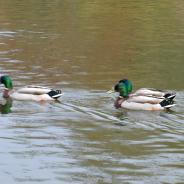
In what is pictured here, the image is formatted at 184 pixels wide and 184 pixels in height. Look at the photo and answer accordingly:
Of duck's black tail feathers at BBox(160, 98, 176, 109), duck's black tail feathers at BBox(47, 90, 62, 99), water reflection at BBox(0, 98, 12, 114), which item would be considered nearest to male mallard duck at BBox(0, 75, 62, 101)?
duck's black tail feathers at BBox(47, 90, 62, 99)

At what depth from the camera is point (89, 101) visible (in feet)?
50.4

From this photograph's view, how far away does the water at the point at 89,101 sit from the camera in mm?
11102

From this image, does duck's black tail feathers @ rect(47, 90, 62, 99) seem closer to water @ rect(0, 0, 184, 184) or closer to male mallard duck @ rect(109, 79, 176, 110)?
water @ rect(0, 0, 184, 184)

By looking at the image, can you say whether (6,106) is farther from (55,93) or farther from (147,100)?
(147,100)

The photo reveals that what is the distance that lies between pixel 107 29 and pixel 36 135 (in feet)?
48.7

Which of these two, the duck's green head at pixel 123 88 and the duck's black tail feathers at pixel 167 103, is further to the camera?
the duck's green head at pixel 123 88

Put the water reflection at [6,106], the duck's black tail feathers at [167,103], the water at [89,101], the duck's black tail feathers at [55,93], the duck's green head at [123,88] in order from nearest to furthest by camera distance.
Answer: the water at [89,101], the duck's black tail feathers at [167,103], the water reflection at [6,106], the duck's black tail feathers at [55,93], the duck's green head at [123,88]

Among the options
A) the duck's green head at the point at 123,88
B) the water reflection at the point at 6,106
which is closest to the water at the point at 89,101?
the water reflection at the point at 6,106

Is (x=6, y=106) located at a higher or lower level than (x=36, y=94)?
lower

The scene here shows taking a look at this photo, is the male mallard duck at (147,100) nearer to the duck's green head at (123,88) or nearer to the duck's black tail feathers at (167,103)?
the duck's black tail feathers at (167,103)

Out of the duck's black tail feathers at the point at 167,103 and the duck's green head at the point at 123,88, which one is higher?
the duck's green head at the point at 123,88

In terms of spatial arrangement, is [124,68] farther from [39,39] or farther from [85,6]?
[85,6]

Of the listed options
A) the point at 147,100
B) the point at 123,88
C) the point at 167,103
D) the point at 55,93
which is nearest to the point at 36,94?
the point at 55,93

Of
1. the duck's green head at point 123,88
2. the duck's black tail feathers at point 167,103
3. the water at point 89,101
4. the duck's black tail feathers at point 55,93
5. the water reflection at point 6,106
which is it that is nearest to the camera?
the water at point 89,101
